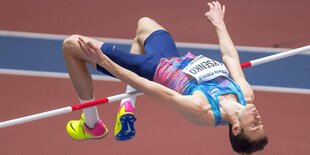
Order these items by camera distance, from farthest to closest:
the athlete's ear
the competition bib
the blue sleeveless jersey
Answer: the competition bib
the blue sleeveless jersey
the athlete's ear

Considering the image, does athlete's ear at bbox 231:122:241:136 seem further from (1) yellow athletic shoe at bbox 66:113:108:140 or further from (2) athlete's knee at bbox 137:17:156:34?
(1) yellow athletic shoe at bbox 66:113:108:140

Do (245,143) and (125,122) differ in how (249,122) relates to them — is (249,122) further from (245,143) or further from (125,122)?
(125,122)

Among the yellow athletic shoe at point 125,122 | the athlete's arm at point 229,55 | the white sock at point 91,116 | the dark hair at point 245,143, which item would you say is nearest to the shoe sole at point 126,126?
the yellow athletic shoe at point 125,122

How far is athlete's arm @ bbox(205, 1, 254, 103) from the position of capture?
6.30 metres

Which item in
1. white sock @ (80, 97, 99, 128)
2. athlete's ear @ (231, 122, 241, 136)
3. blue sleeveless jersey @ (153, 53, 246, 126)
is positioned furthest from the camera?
white sock @ (80, 97, 99, 128)

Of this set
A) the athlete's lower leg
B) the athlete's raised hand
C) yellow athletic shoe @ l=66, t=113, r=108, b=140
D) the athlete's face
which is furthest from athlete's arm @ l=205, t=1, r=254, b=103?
yellow athletic shoe @ l=66, t=113, r=108, b=140

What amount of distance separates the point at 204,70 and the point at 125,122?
29.3 inches

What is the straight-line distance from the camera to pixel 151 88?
594 centimetres

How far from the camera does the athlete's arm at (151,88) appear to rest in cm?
592

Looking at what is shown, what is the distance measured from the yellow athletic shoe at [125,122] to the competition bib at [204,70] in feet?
1.85

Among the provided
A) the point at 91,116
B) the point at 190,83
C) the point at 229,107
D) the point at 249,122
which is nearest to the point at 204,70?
the point at 190,83

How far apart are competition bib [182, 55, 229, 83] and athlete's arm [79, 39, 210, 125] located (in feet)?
0.77

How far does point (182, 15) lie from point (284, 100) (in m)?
1.89

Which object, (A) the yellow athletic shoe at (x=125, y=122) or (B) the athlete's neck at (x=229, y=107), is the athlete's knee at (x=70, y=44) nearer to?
(A) the yellow athletic shoe at (x=125, y=122)
